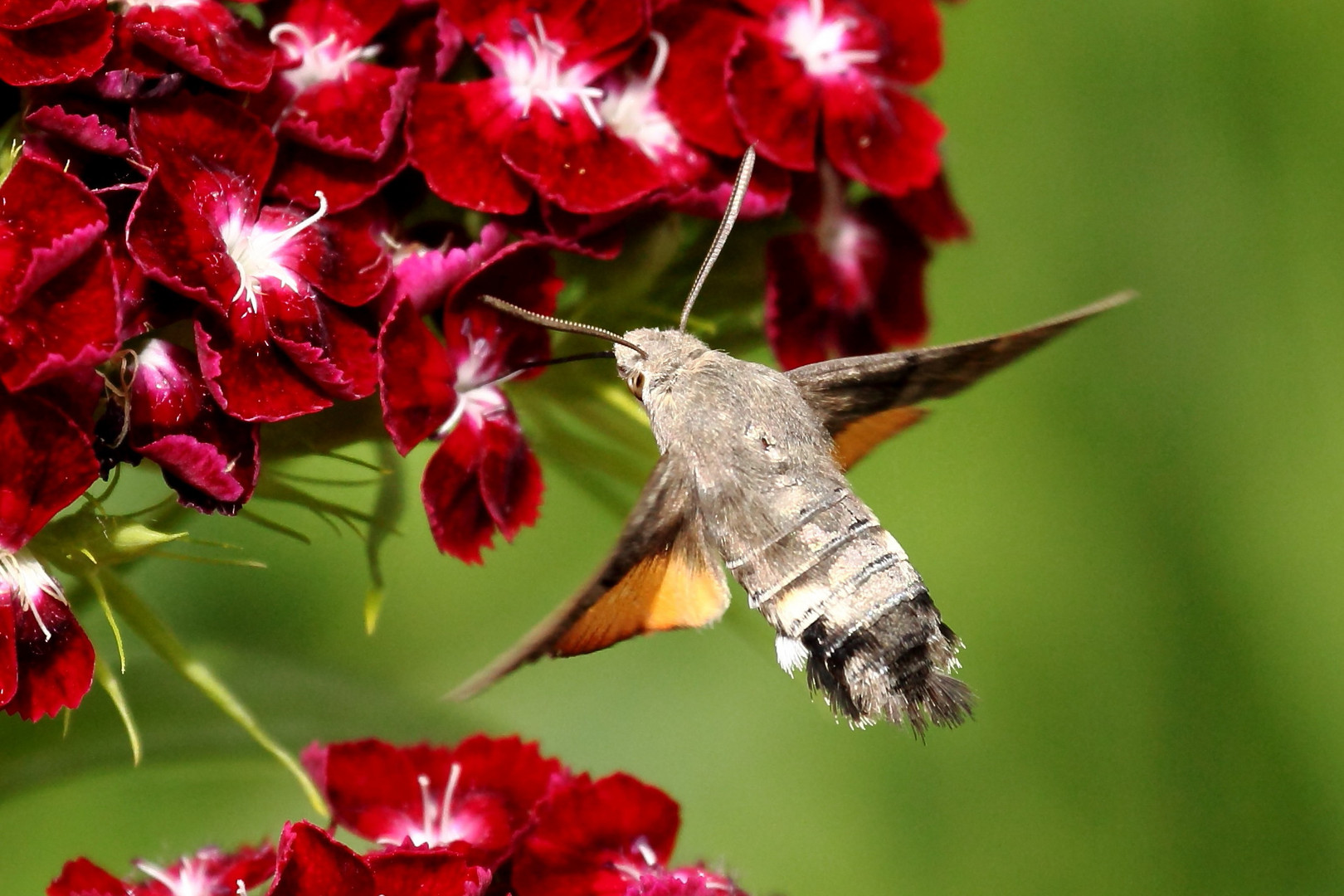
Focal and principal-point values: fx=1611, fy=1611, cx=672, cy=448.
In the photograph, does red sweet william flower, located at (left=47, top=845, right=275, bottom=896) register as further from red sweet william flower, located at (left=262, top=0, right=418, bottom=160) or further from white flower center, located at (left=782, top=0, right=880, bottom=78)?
white flower center, located at (left=782, top=0, right=880, bottom=78)

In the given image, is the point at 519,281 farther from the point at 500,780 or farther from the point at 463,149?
the point at 500,780

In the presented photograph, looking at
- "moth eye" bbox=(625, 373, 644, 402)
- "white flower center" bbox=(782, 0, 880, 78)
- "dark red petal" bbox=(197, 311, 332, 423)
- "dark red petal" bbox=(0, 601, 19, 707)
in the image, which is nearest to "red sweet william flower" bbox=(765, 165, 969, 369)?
"white flower center" bbox=(782, 0, 880, 78)

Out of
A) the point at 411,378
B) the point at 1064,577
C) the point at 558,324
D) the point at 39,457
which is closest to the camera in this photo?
the point at 39,457

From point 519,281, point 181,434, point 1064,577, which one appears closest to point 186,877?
point 181,434

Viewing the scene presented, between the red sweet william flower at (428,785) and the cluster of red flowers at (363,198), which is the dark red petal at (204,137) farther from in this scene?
the red sweet william flower at (428,785)

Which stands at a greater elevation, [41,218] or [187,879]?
[41,218]

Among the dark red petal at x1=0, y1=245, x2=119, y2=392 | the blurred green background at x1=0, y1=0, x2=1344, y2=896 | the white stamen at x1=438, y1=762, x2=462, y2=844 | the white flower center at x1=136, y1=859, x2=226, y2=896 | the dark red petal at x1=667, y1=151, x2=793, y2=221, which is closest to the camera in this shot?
the dark red petal at x1=0, y1=245, x2=119, y2=392

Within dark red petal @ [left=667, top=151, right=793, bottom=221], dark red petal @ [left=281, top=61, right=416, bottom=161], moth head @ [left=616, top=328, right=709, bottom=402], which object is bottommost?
moth head @ [left=616, top=328, right=709, bottom=402]

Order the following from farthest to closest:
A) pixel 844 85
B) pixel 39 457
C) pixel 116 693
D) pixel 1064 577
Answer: pixel 1064 577
pixel 844 85
pixel 116 693
pixel 39 457
